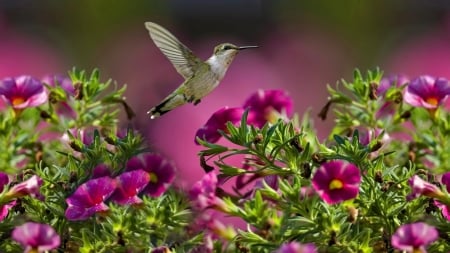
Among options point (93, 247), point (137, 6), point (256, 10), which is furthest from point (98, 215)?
point (256, 10)

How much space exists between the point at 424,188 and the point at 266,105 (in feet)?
1.26

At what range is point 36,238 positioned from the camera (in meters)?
1.56

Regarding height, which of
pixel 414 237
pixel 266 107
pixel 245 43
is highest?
pixel 245 43

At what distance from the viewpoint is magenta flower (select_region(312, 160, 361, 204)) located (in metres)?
1.57

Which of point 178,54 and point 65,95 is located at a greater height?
point 178,54

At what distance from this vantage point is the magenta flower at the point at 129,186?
67.6 inches

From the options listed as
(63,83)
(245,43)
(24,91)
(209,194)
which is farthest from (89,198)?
(245,43)

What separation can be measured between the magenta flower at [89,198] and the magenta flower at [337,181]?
321mm

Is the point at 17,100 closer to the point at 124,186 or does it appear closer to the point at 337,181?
the point at 124,186

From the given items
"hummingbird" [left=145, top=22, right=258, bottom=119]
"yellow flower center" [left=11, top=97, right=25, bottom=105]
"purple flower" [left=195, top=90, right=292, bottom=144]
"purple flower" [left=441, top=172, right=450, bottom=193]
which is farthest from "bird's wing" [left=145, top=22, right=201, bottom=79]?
"purple flower" [left=441, top=172, right=450, bottom=193]

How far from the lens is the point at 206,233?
1.76 m

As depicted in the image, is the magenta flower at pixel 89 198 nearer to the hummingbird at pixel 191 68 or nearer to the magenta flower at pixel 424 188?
the hummingbird at pixel 191 68

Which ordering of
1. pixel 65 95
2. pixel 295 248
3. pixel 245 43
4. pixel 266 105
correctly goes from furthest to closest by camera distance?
1. pixel 245 43
2. pixel 65 95
3. pixel 266 105
4. pixel 295 248

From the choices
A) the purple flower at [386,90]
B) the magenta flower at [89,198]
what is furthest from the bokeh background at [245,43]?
the magenta flower at [89,198]
